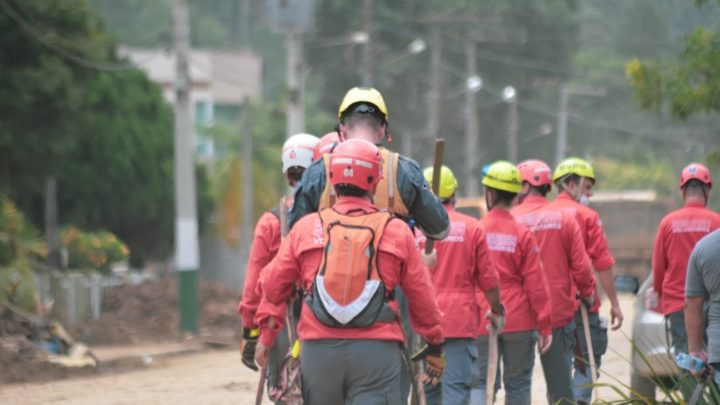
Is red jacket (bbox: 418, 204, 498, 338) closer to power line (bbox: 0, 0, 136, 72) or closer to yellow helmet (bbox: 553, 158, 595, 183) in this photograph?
yellow helmet (bbox: 553, 158, 595, 183)

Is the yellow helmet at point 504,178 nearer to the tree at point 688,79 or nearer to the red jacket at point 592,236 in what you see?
the red jacket at point 592,236

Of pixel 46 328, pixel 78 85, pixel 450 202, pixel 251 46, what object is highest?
pixel 251 46

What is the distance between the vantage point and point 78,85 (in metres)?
23.8

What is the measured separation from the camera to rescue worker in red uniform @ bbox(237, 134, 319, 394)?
341 inches

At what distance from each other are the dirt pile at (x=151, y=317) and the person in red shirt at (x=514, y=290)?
42.1 feet

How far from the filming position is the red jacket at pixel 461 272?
9.38 meters

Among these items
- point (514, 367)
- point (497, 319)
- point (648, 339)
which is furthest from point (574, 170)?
point (497, 319)

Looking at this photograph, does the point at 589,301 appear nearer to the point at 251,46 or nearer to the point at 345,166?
the point at 345,166

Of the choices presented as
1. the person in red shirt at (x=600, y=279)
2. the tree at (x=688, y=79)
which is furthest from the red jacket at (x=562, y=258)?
the tree at (x=688, y=79)

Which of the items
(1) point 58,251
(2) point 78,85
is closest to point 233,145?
(1) point 58,251

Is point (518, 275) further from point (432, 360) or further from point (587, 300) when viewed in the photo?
point (432, 360)

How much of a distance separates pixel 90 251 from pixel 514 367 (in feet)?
59.3

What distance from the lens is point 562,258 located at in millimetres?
10805

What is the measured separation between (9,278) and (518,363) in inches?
418
